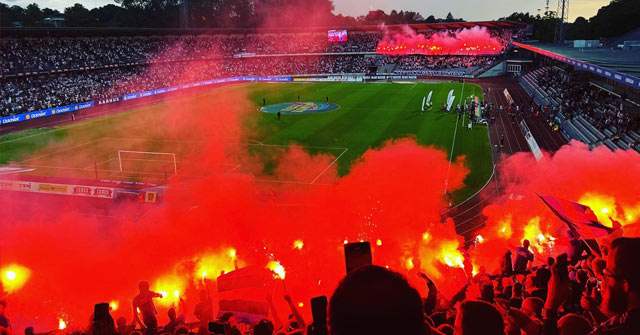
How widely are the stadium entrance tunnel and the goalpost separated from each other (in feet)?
52.0

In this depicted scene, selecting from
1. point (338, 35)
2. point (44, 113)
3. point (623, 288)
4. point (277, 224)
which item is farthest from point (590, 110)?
point (338, 35)

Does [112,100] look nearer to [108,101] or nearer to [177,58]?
[108,101]

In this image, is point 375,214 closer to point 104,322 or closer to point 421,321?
point 104,322

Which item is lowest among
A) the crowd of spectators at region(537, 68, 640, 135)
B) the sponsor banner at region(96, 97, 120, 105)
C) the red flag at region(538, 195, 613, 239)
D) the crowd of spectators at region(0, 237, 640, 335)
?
the sponsor banner at region(96, 97, 120, 105)

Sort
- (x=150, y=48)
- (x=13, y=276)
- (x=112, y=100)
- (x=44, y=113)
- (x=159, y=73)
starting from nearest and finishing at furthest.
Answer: (x=13, y=276) → (x=44, y=113) → (x=112, y=100) → (x=159, y=73) → (x=150, y=48)

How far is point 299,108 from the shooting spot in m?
43.5

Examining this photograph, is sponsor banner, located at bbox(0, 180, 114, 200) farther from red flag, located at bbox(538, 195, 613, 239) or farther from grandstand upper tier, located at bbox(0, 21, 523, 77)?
grandstand upper tier, located at bbox(0, 21, 523, 77)

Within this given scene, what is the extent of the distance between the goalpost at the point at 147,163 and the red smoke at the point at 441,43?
60.2 meters

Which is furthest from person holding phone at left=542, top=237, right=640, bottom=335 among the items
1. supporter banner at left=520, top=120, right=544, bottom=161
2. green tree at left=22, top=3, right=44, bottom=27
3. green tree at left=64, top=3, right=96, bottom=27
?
green tree at left=64, top=3, right=96, bottom=27

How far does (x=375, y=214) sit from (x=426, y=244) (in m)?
4.05

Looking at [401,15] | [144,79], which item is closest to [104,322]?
[144,79]

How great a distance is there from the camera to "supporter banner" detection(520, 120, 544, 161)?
24.9m

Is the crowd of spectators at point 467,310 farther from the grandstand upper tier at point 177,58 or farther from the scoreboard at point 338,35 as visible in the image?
the scoreboard at point 338,35

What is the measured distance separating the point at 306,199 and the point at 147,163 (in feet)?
34.8
